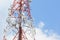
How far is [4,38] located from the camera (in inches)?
4003

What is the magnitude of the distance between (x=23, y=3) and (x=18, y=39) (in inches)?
192

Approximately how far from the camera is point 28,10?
322ft

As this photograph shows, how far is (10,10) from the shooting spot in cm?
9912

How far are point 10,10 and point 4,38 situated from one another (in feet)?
15.3

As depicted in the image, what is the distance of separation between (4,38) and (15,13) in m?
A: 5.21

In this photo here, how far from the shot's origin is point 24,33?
98.2 metres

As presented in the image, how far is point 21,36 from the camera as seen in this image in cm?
9881

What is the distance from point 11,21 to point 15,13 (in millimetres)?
1213

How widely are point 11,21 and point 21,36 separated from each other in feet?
8.04

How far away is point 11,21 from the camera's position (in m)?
98.3

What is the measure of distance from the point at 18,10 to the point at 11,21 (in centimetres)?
173

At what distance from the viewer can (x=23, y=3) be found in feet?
325

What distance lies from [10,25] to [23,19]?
1935 mm

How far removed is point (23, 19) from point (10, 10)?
2.25 m
